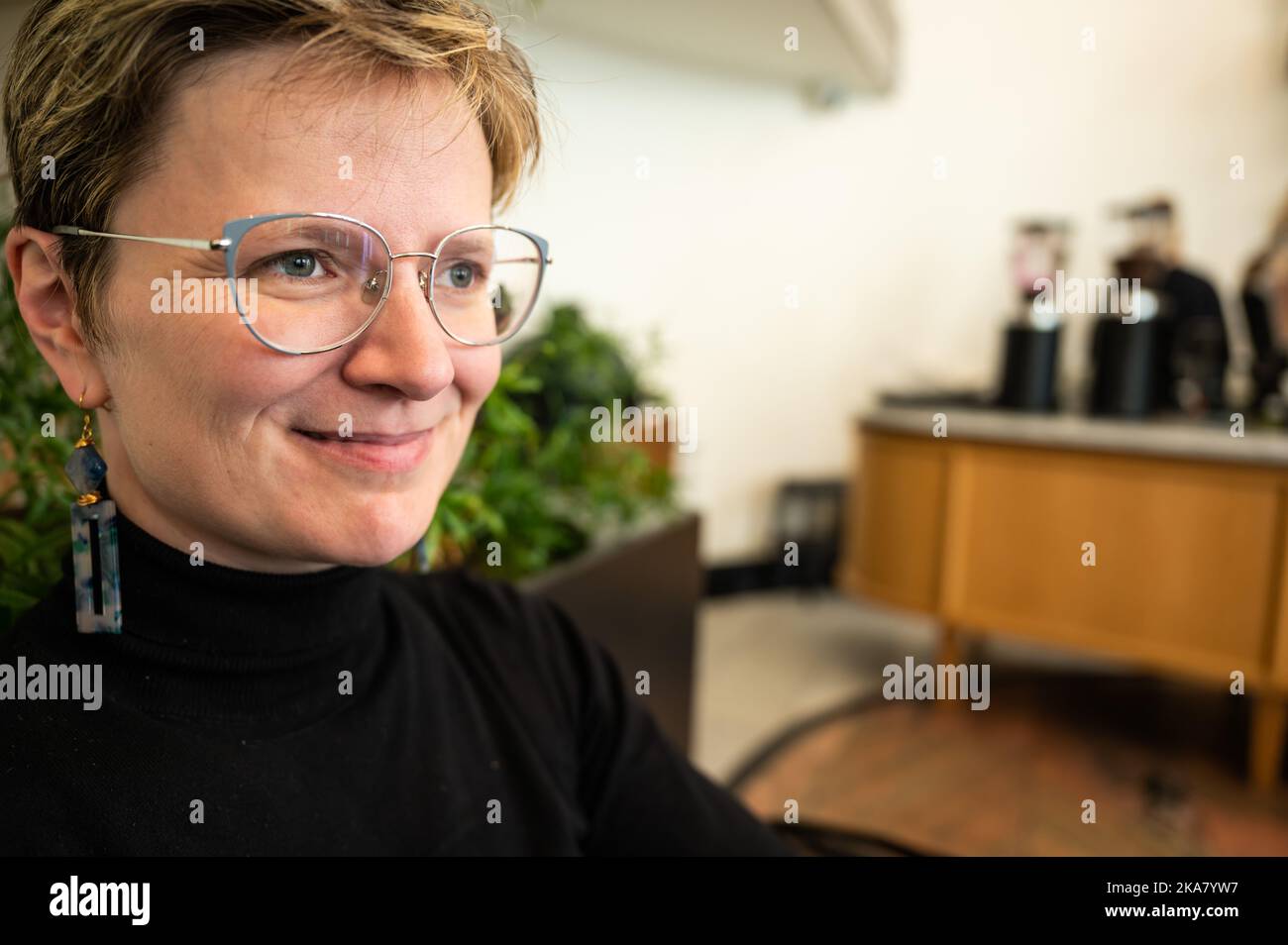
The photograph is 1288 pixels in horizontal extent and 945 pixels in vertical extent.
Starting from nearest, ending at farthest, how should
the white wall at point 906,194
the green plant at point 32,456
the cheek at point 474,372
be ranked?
the cheek at point 474,372, the green plant at point 32,456, the white wall at point 906,194

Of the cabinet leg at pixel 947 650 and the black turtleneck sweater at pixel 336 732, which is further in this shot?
the cabinet leg at pixel 947 650

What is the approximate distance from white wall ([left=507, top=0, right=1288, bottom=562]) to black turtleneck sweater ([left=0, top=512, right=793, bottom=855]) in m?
3.07

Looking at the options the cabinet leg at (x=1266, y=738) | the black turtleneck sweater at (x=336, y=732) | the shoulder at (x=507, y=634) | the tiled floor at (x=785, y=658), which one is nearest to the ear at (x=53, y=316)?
the black turtleneck sweater at (x=336, y=732)

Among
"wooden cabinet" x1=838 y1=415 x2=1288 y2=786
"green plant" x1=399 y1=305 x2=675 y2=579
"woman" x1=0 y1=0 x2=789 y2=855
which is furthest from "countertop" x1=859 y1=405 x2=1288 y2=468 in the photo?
"woman" x1=0 y1=0 x2=789 y2=855

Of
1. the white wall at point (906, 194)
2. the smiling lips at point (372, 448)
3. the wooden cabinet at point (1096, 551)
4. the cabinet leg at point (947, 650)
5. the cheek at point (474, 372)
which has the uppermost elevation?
the white wall at point (906, 194)

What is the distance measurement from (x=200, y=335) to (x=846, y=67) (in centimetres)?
435

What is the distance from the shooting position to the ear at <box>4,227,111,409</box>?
688 millimetres

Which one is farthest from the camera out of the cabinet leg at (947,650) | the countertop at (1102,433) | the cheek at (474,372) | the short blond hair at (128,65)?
the cabinet leg at (947,650)

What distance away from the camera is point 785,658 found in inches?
155

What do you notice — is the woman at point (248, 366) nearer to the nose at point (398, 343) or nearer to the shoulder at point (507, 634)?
the nose at point (398, 343)

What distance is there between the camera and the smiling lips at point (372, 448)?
0.67m

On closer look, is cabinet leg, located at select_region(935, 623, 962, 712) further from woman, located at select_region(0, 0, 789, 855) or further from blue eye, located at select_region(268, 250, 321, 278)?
blue eye, located at select_region(268, 250, 321, 278)

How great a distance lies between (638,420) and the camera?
7.80 ft
